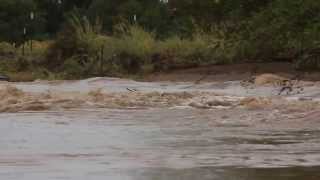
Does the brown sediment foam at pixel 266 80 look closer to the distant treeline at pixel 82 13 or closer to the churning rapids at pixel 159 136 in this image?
the churning rapids at pixel 159 136

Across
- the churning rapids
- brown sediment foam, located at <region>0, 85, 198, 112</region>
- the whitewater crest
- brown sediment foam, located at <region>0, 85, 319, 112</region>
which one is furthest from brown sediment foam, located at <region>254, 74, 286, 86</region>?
brown sediment foam, located at <region>0, 85, 198, 112</region>

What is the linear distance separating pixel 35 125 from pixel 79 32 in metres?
20.8

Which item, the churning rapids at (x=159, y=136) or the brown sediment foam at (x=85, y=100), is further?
the brown sediment foam at (x=85, y=100)

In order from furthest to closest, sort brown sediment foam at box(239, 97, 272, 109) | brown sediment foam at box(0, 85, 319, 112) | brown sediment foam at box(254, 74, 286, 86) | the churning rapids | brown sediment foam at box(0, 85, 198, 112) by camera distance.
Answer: brown sediment foam at box(254, 74, 286, 86) < brown sediment foam at box(0, 85, 198, 112) < brown sediment foam at box(0, 85, 319, 112) < brown sediment foam at box(239, 97, 272, 109) < the churning rapids

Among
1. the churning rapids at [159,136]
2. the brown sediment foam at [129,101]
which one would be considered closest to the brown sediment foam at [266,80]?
the churning rapids at [159,136]

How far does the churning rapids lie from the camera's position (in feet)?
25.2

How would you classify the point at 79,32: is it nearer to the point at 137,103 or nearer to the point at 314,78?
the point at 314,78

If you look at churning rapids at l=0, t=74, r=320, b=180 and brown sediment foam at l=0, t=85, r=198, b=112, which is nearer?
churning rapids at l=0, t=74, r=320, b=180

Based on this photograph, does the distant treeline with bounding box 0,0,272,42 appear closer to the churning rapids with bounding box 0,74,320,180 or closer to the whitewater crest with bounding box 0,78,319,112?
the whitewater crest with bounding box 0,78,319,112

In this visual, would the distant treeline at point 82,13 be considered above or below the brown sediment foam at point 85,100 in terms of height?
above

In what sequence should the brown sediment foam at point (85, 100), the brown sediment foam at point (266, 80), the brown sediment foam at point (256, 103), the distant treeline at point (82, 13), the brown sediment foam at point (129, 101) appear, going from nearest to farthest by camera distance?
the brown sediment foam at point (256, 103) < the brown sediment foam at point (129, 101) < the brown sediment foam at point (85, 100) < the brown sediment foam at point (266, 80) < the distant treeline at point (82, 13)

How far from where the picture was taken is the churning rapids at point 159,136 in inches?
303

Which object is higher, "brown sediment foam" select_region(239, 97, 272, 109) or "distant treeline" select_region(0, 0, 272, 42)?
"distant treeline" select_region(0, 0, 272, 42)

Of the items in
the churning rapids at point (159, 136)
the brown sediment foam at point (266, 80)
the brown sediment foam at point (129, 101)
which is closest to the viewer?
the churning rapids at point (159, 136)
